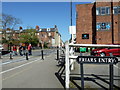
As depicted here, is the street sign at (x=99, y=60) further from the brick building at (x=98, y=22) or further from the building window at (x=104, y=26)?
the building window at (x=104, y=26)

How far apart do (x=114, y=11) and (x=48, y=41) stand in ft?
212

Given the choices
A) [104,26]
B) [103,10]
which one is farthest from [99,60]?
[103,10]

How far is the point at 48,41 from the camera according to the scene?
93000mm

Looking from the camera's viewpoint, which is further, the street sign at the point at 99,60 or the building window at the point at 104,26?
the building window at the point at 104,26

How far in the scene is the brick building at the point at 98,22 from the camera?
3106 cm

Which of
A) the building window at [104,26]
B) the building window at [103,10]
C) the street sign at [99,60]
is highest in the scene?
the building window at [103,10]

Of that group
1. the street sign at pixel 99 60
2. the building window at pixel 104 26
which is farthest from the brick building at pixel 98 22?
the street sign at pixel 99 60

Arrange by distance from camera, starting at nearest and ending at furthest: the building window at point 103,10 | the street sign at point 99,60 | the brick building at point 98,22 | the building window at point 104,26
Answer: the street sign at point 99,60 < the brick building at point 98,22 < the building window at point 104,26 < the building window at point 103,10

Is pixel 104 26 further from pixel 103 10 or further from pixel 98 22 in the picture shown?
pixel 103 10

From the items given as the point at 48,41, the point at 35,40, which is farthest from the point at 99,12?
the point at 48,41

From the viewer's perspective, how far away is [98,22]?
3186 cm

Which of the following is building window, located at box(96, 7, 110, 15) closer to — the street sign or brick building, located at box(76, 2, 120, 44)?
brick building, located at box(76, 2, 120, 44)

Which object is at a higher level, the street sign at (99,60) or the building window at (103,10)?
the building window at (103,10)

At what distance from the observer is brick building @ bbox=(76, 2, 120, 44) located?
3106 centimetres
